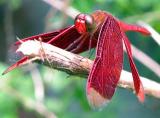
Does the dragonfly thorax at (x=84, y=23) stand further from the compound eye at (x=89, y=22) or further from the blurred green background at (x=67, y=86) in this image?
the blurred green background at (x=67, y=86)

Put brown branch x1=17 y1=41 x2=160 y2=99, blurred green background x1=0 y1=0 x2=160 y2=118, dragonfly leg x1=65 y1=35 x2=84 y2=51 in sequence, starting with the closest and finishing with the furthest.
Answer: brown branch x1=17 y1=41 x2=160 y2=99 → dragonfly leg x1=65 y1=35 x2=84 y2=51 → blurred green background x1=0 y1=0 x2=160 y2=118

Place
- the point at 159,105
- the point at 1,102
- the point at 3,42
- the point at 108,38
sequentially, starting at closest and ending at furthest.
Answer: the point at 108,38
the point at 1,102
the point at 159,105
the point at 3,42

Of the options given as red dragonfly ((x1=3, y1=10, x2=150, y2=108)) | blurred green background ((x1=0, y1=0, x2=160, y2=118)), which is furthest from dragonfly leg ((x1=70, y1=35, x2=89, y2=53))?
blurred green background ((x1=0, y1=0, x2=160, y2=118))

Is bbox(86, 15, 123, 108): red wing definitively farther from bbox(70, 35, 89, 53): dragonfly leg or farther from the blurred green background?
the blurred green background

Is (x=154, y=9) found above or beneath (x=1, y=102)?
above

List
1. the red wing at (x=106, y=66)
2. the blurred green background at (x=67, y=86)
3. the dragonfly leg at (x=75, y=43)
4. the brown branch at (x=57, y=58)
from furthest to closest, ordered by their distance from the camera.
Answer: the blurred green background at (x=67, y=86) → the dragonfly leg at (x=75, y=43) → the brown branch at (x=57, y=58) → the red wing at (x=106, y=66)

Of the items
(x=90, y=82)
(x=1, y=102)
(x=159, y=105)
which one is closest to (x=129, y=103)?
(x=159, y=105)

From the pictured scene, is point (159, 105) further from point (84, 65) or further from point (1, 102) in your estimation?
point (84, 65)

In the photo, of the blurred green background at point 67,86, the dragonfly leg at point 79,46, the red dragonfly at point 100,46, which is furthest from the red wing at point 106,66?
the blurred green background at point 67,86
